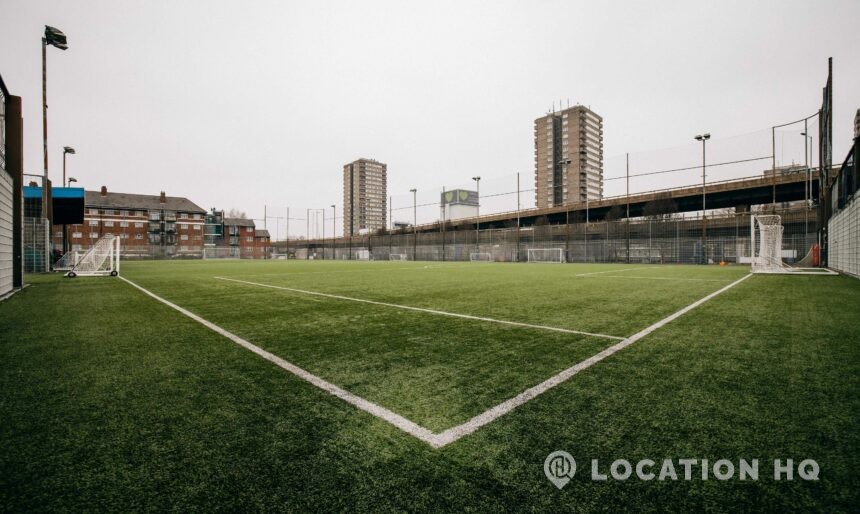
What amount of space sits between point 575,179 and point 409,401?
118468mm

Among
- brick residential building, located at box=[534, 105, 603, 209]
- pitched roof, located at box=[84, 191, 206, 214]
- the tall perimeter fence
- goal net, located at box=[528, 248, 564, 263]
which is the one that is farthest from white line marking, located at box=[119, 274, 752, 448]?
brick residential building, located at box=[534, 105, 603, 209]

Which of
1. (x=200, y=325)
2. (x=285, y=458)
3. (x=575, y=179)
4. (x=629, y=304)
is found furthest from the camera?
(x=575, y=179)

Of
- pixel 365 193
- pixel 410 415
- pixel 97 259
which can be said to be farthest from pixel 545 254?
pixel 365 193

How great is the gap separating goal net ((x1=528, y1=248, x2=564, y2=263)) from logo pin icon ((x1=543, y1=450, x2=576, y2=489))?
36.1m

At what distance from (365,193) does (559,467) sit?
580 ft

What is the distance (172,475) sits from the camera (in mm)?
1687

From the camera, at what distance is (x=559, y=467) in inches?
70.3

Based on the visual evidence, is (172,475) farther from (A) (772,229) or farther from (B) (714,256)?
(B) (714,256)

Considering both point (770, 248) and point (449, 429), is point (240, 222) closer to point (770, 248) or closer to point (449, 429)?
point (770, 248)

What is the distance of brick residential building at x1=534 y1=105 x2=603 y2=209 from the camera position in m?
110

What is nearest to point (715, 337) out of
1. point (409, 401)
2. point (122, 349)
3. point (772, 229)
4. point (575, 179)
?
point (409, 401)

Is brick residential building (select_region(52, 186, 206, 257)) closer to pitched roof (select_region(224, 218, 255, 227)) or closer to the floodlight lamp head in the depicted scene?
pitched roof (select_region(224, 218, 255, 227))

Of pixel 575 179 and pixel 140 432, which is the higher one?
pixel 575 179

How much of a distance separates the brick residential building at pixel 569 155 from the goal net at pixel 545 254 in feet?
248
